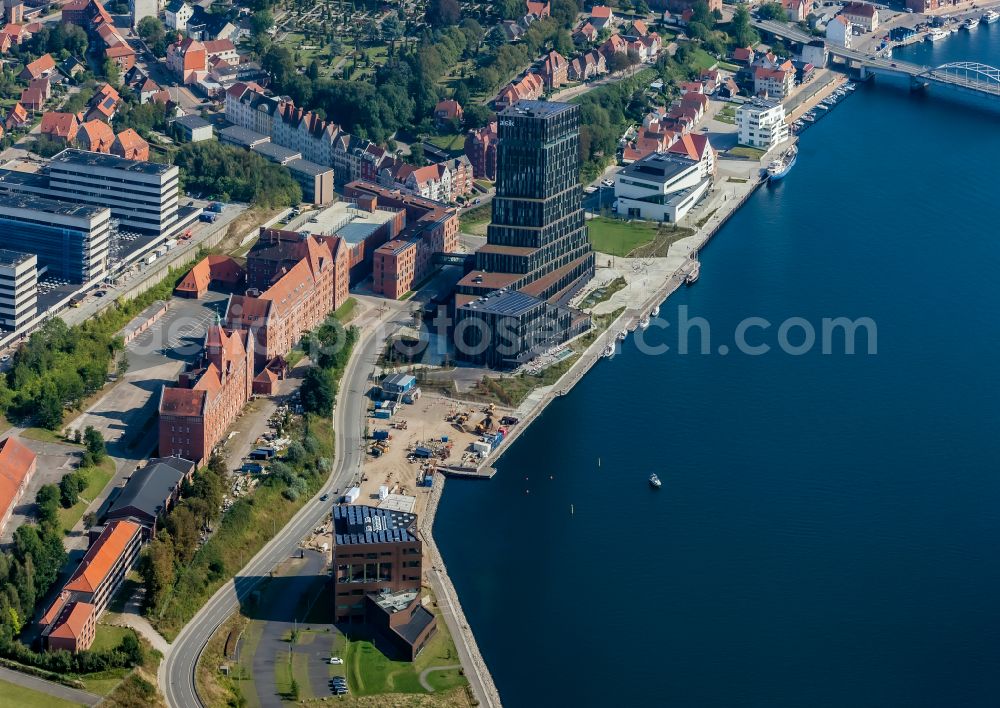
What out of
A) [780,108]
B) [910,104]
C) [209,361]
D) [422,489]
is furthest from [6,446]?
[910,104]

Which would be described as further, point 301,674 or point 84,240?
point 84,240

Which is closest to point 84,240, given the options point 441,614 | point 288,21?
point 441,614

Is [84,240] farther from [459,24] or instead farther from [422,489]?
[459,24]

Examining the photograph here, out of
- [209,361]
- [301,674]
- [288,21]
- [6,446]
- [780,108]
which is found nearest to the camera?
[301,674]

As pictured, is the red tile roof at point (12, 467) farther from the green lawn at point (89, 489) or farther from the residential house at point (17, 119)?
the residential house at point (17, 119)

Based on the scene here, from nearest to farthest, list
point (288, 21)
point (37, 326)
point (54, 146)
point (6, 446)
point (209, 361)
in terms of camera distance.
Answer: point (6, 446) → point (209, 361) → point (37, 326) → point (54, 146) → point (288, 21)

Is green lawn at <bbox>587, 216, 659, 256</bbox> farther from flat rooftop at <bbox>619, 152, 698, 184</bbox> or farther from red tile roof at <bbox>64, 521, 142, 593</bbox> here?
red tile roof at <bbox>64, 521, 142, 593</bbox>

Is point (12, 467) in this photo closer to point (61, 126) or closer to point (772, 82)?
point (61, 126)

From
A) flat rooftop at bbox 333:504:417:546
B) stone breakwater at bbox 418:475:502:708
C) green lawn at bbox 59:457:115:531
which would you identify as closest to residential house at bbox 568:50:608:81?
stone breakwater at bbox 418:475:502:708
